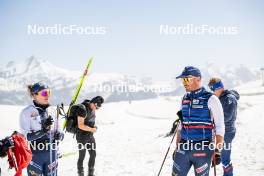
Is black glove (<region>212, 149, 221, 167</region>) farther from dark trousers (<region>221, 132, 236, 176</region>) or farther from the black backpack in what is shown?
the black backpack

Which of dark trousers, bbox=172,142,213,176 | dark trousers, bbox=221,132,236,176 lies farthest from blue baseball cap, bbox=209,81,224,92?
dark trousers, bbox=172,142,213,176

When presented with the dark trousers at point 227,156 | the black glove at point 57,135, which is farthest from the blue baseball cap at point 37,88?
the dark trousers at point 227,156

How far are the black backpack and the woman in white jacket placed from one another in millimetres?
2497

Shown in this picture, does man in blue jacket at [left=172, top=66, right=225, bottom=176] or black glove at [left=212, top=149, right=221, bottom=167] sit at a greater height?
man in blue jacket at [left=172, top=66, right=225, bottom=176]

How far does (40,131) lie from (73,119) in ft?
9.87

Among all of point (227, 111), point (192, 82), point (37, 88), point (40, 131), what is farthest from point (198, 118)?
point (37, 88)

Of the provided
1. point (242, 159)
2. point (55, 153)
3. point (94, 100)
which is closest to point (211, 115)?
point (55, 153)

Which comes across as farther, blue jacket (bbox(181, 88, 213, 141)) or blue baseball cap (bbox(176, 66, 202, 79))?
blue baseball cap (bbox(176, 66, 202, 79))

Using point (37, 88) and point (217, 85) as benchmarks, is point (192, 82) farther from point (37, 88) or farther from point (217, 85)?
point (37, 88)

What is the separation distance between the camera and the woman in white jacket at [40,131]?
5.94 metres

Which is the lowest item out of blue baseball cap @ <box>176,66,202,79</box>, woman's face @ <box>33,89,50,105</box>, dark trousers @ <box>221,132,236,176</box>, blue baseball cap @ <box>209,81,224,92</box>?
dark trousers @ <box>221,132,236,176</box>

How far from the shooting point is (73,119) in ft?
29.6

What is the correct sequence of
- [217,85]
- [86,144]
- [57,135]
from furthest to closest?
[86,144] < [217,85] < [57,135]

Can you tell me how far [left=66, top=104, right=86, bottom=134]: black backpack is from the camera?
8819 millimetres
